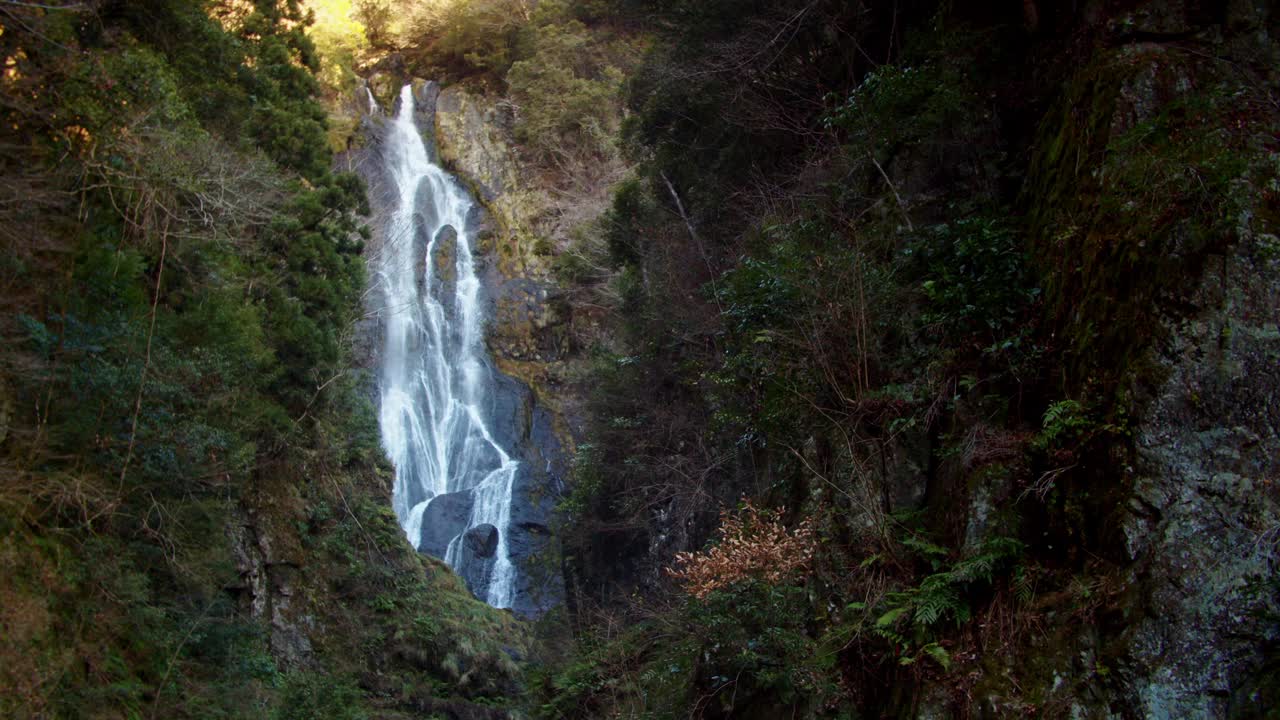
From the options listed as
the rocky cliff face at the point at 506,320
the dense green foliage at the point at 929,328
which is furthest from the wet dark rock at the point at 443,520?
the dense green foliage at the point at 929,328

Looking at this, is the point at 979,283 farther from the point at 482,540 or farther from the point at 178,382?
the point at 482,540

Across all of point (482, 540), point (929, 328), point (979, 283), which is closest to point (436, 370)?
point (482, 540)

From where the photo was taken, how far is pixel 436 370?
27.0m

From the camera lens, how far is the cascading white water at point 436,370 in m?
23.6

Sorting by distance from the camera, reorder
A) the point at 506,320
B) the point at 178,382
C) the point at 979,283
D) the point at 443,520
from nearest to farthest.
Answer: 1. the point at 979,283
2. the point at 178,382
3. the point at 443,520
4. the point at 506,320

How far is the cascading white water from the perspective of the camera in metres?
23.6

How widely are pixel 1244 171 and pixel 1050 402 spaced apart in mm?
1887

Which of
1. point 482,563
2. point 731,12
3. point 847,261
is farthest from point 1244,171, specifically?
point 482,563

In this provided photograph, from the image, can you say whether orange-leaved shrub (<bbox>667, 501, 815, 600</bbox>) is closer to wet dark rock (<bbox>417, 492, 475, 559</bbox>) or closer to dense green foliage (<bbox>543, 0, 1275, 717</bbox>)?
dense green foliage (<bbox>543, 0, 1275, 717</bbox>)

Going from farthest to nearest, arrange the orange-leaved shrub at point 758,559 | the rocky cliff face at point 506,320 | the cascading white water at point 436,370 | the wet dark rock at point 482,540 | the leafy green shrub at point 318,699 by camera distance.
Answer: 1. the cascading white water at point 436,370
2. the rocky cliff face at point 506,320
3. the wet dark rock at point 482,540
4. the leafy green shrub at point 318,699
5. the orange-leaved shrub at point 758,559

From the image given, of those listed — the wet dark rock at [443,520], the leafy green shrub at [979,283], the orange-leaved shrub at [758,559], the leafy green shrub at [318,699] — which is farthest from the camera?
the wet dark rock at [443,520]

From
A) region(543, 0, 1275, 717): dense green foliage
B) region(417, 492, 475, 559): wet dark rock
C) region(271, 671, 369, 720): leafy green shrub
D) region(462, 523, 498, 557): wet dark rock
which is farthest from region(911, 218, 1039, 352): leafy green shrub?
region(417, 492, 475, 559): wet dark rock

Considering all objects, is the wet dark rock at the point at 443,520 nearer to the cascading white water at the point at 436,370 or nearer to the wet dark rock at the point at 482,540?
the cascading white water at the point at 436,370

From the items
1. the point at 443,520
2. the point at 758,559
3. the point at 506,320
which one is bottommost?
the point at 758,559
